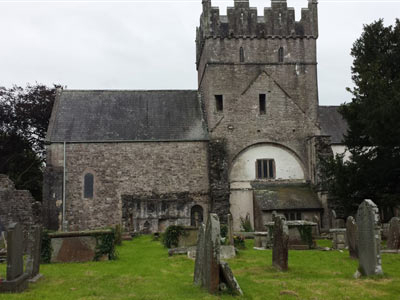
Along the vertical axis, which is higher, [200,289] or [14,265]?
[14,265]

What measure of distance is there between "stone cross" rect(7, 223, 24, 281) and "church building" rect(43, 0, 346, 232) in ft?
64.3

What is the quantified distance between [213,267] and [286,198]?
2138cm

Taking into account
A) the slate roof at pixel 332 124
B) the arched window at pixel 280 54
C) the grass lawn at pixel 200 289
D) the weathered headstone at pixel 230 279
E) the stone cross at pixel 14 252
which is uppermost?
the arched window at pixel 280 54

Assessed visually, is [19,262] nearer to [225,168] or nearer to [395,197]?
[395,197]

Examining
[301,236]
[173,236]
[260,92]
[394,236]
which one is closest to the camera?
[394,236]

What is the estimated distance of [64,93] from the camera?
120ft

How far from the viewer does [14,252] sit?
37.3 feet

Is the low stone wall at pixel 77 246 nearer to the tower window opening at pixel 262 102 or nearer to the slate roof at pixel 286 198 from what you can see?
the slate roof at pixel 286 198

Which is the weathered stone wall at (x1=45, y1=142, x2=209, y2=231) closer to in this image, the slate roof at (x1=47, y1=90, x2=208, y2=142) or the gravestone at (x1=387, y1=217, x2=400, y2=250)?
the slate roof at (x1=47, y1=90, x2=208, y2=142)

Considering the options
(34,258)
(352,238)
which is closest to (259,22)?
(352,238)

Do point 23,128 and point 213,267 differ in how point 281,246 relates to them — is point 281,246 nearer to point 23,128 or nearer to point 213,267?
point 213,267

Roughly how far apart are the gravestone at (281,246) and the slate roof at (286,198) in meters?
15.9

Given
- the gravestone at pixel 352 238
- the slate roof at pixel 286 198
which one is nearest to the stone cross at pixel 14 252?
the gravestone at pixel 352 238

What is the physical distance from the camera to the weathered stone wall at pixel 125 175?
3225 cm
